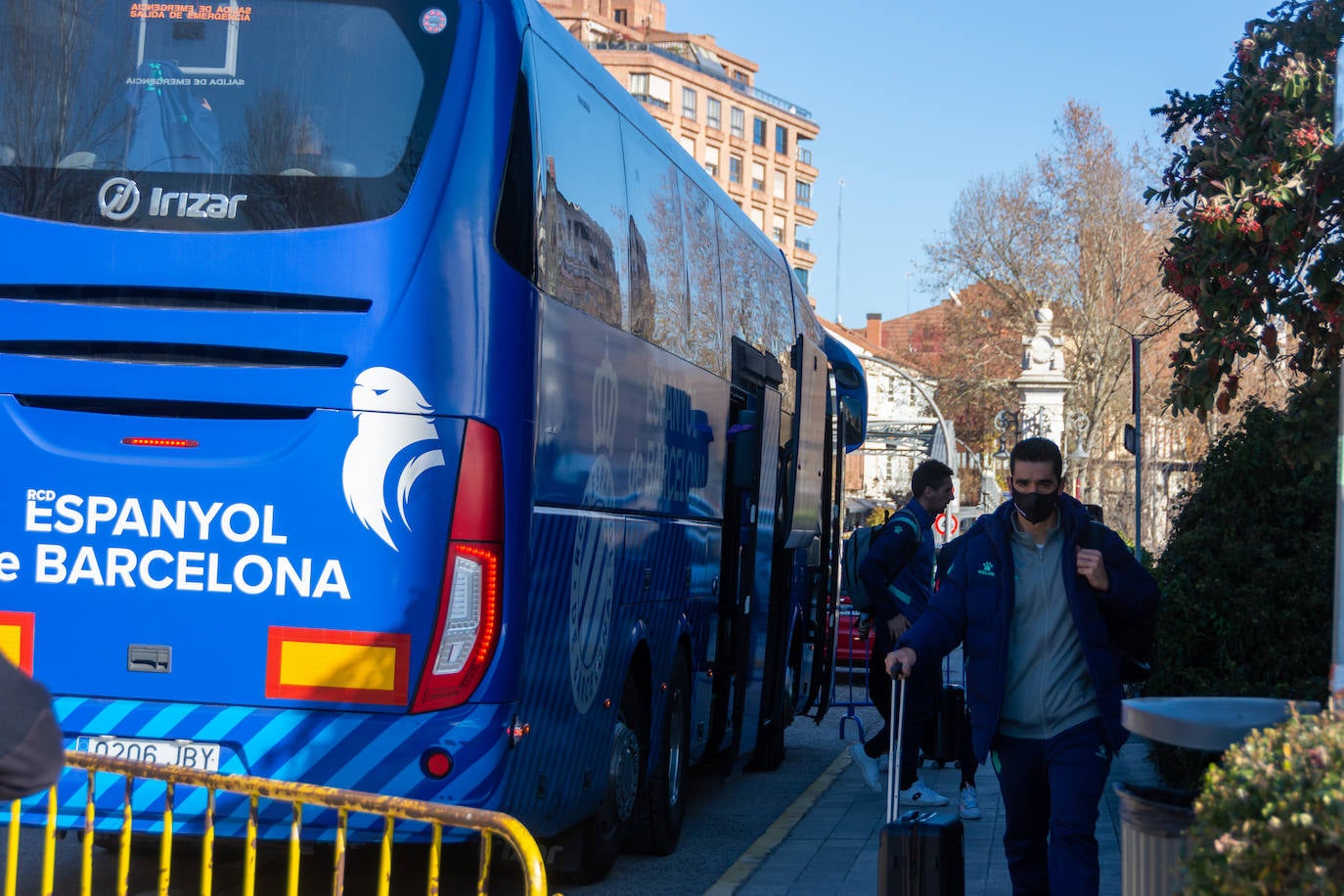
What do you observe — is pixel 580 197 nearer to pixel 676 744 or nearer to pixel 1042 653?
pixel 1042 653

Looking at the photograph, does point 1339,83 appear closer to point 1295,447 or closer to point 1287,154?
point 1287,154

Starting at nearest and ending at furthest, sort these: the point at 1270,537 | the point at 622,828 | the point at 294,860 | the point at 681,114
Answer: the point at 294,860, the point at 622,828, the point at 1270,537, the point at 681,114

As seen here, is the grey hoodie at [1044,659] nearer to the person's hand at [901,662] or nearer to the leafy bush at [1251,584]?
the person's hand at [901,662]

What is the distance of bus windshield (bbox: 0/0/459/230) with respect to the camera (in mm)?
6465

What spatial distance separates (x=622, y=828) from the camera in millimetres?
9078


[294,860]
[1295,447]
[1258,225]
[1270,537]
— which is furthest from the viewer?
[1270,537]

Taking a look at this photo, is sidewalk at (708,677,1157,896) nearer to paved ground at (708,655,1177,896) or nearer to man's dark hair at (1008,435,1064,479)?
paved ground at (708,655,1177,896)

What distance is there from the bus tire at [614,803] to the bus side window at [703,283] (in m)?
2.10

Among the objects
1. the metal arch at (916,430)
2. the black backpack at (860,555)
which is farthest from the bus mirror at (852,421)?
the metal arch at (916,430)

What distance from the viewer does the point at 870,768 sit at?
11102mm

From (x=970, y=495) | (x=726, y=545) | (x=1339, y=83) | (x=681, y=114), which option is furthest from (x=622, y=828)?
(x=681, y=114)

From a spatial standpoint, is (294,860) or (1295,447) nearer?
(294,860)

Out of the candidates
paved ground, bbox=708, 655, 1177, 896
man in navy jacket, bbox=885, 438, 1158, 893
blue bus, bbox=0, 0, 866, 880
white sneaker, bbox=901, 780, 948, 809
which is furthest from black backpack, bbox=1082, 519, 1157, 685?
white sneaker, bbox=901, 780, 948, 809

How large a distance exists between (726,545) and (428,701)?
4796 mm
